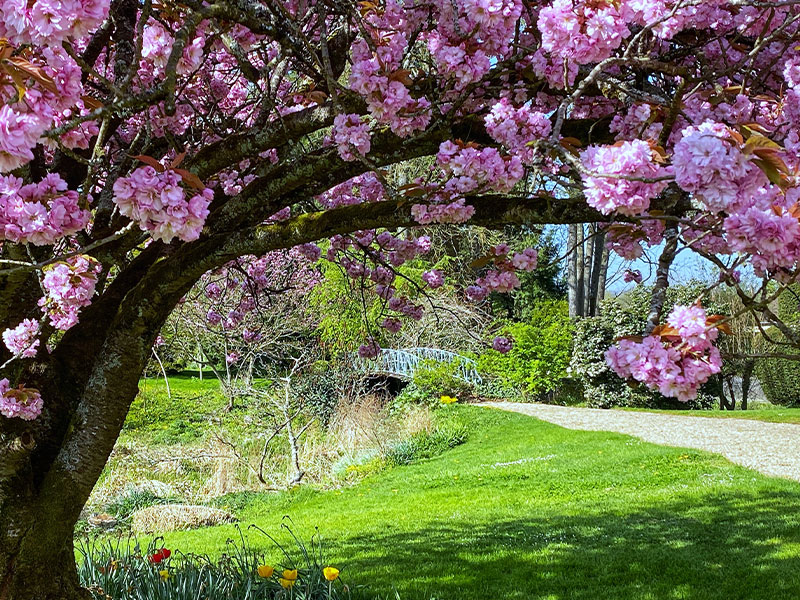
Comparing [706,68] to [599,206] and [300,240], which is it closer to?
[599,206]

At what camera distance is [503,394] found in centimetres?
1772

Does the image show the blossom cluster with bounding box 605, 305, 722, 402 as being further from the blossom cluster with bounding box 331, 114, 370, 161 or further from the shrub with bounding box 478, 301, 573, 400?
the shrub with bounding box 478, 301, 573, 400

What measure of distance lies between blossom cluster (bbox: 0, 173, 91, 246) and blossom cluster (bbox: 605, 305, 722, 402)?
167 cm

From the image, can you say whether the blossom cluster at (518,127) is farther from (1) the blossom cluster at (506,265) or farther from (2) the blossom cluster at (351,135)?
(1) the blossom cluster at (506,265)

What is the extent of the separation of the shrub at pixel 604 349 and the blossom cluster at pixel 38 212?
16497 millimetres

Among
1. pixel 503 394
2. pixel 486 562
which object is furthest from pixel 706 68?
pixel 503 394

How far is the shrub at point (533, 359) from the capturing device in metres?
17.8

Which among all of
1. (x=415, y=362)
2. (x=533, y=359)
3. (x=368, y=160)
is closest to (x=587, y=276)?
(x=533, y=359)

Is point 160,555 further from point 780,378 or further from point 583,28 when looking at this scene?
point 780,378

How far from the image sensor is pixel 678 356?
1.77 meters

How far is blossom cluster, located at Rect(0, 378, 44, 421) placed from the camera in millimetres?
2779

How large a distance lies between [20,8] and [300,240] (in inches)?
62.7

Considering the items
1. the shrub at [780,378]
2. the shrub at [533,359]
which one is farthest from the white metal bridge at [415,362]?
the shrub at [780,378]

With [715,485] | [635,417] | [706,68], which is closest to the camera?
[706,68]
